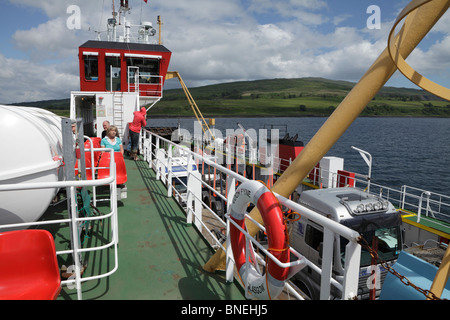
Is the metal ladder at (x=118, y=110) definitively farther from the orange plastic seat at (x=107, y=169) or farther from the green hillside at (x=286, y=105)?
the green hillside at (x=286, y=105)

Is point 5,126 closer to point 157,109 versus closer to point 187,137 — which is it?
point 187,137

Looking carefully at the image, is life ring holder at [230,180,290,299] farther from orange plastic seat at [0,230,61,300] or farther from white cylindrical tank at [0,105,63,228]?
white cylindrical tank at [0,105,63,228]

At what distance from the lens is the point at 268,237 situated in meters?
2.36

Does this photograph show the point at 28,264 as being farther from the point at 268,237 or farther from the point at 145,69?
the point at 145,69

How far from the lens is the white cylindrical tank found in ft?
9.87

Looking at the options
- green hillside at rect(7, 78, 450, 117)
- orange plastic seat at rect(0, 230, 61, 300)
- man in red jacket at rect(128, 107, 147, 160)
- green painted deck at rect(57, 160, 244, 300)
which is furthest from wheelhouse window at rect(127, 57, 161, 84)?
green hillside at rect(7, 78, 450, 117)

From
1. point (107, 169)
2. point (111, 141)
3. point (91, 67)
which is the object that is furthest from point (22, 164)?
point (91, 67)

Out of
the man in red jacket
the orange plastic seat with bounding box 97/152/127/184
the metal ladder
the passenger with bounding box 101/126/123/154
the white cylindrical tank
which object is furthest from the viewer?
the metal ladder

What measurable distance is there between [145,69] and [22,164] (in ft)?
46.3

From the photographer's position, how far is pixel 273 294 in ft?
8.07

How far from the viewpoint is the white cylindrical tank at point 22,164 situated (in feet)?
9.87

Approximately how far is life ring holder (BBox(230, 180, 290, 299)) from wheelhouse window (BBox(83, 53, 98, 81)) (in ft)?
49.6

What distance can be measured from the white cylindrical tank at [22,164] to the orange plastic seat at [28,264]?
0.74 meters

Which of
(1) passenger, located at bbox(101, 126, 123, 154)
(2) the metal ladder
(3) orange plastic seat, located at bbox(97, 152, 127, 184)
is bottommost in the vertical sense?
(3) orange plastic seat, located at bbox(97, 152, 127, 184)
